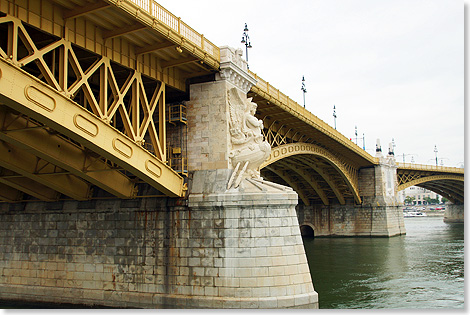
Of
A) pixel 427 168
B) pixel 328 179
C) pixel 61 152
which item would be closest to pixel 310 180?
pixel 328 179

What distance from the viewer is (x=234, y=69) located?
19828 mm

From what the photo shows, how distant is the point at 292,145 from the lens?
34.2 metres

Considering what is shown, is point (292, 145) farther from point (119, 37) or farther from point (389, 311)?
point (119, 37)

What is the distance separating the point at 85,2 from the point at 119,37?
7.32 ft

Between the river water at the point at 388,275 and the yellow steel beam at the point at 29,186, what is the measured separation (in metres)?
12.6

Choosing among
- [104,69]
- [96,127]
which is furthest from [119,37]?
[96,127]

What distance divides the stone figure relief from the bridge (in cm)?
7

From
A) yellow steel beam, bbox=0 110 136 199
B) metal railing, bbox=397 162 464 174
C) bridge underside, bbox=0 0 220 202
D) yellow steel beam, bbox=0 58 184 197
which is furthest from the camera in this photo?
metal railing, bbox=397 162 464 174

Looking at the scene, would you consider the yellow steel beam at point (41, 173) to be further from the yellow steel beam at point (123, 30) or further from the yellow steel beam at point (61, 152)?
the yellow steel beam at point (123, 30)

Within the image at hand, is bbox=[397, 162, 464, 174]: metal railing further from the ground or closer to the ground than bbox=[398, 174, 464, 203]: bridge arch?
further from the ground

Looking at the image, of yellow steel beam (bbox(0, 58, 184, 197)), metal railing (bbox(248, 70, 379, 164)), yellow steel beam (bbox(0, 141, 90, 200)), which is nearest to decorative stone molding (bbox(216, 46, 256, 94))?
metal railing (bbox(248, 70, 379, 164))

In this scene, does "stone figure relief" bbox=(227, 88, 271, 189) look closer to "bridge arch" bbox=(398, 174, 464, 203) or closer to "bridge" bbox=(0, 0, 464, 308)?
"bridge" bbox=(0, 0, 464, 308)

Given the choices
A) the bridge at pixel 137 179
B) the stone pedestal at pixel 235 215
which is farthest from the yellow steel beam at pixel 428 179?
the stone pedestal at pixel 235 215

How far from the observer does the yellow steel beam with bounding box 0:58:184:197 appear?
39.0 feet
